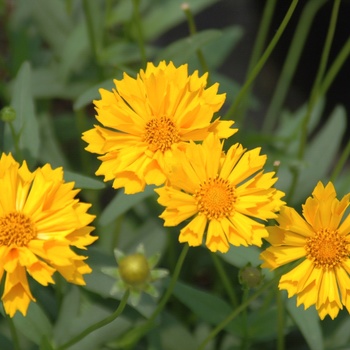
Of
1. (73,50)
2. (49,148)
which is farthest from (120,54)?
(49,148)

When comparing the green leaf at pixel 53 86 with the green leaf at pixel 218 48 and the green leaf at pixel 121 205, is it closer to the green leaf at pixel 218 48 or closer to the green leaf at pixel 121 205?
the green leaf at pixel 218 48

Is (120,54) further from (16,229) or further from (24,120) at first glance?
(16,229)

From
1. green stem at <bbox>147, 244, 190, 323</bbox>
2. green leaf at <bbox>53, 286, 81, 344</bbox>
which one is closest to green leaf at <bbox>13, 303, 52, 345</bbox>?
green leaf at <bbox>53, 286, 81, 344</bbox>

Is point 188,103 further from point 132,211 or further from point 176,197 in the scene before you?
point 132,211

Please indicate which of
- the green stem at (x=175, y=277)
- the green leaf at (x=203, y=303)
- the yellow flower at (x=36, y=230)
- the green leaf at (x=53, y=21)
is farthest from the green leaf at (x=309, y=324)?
the green leaf at (x=53, y=21)

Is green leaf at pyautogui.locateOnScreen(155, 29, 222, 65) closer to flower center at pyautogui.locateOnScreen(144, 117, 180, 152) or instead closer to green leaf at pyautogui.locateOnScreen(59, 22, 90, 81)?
green leaf at pyautogui.locateOnScreen(59, 22, 90, 81)
